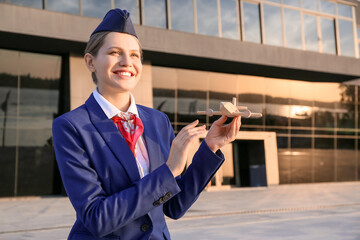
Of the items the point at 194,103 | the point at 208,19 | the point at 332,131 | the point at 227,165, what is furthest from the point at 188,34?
the point at 332,131

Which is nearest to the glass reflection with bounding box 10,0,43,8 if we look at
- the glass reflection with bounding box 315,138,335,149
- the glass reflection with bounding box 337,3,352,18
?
the glass reflection with bounding box 315,138,335,149

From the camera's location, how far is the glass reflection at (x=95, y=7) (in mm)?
17312

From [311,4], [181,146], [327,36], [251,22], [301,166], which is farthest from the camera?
[301,166]

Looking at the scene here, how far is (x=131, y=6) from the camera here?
1834cm

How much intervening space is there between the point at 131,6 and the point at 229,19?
4.86 meters

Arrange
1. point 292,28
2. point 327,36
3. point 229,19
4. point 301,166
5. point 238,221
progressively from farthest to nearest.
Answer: point 301,166
point 327,36
point 292,28
point 229,19
point 238,221

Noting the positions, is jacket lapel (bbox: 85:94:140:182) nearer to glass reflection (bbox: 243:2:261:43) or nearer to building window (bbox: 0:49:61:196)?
building window (bbox: 0:49:61:196)

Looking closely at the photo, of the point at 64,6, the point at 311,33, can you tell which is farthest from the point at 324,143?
the point at 64,6

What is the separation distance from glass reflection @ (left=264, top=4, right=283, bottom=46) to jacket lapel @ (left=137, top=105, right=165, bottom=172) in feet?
67.3

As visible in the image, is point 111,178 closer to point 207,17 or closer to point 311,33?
point 207,17

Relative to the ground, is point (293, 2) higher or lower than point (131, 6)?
higher

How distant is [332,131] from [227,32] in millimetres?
8666

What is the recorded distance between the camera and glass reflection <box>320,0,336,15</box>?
78.4ft

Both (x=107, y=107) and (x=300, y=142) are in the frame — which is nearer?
(x=107, y=107)
